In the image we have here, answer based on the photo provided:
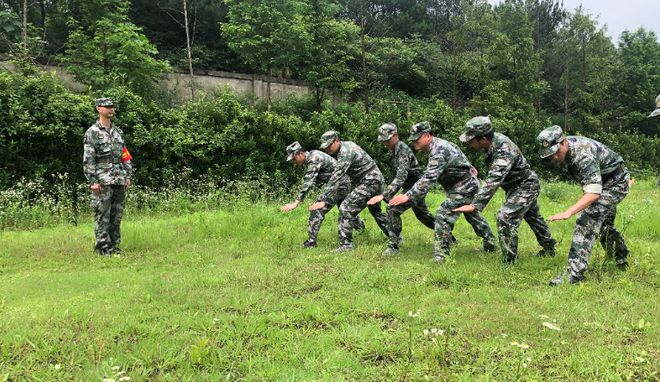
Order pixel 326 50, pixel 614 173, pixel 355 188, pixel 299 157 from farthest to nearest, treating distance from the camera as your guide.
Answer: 1. pixel 326 50
2. pixel 299 157
3. pixel 355 188
4. pixel 614 173

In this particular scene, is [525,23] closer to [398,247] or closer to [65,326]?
[398,247]

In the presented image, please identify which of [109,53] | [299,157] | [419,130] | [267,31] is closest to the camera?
[419,130]

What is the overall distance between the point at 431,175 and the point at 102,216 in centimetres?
491

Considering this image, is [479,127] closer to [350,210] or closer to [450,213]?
[450,213]

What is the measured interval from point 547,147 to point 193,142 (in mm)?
10286

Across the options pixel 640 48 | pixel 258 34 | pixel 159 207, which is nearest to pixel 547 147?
pixel 159 207

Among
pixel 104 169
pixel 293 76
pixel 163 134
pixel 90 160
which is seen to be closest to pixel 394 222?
pixel 104 169

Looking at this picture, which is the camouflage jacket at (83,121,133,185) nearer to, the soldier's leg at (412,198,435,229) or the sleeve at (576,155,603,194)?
the soldier's leg at (412,198,435,229)

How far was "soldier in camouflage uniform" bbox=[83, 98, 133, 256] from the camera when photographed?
295 inches

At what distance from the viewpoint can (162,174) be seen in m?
13.2

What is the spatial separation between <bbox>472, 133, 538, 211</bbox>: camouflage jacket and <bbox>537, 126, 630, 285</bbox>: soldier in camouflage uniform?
825mm

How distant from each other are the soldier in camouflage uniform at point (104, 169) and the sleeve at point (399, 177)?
4050mm

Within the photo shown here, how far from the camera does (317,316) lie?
15.1 ft

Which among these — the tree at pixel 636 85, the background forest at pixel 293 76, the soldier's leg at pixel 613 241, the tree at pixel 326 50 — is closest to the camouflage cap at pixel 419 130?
the soldier's leg at pixel 613 241
